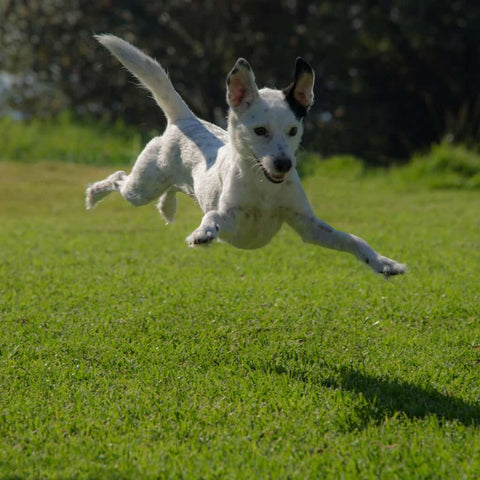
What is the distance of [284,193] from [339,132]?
1375 centimetres

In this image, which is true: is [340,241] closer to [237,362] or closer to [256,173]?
[256,173]

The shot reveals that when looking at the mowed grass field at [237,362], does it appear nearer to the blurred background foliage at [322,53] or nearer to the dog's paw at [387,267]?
the dog's paw at [387,267]

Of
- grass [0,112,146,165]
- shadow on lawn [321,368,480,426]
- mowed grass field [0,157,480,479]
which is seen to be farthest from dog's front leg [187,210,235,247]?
grass [0,112,146,165]

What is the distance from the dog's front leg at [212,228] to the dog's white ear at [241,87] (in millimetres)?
689

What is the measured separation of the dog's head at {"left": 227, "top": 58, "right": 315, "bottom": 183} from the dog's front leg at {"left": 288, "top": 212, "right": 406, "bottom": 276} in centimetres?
50

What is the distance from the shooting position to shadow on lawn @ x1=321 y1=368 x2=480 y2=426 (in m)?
4.20

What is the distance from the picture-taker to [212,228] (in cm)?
441

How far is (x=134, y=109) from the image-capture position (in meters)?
19.3

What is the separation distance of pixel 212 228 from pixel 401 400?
1.52 meters

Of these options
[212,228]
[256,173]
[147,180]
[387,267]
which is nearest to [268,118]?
[256,173]

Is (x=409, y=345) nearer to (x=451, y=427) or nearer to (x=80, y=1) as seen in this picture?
(x=451, y=427)

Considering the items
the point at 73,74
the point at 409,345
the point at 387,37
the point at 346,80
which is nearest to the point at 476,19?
the point at 387,37

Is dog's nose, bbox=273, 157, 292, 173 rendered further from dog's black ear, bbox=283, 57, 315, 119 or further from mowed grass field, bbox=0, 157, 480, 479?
mowed grass field, bbox=0, 157, 480, 479

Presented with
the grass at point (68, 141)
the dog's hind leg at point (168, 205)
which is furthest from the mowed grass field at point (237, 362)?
the grass at point (68, 141)
